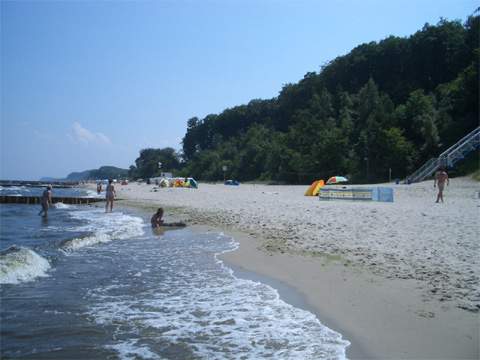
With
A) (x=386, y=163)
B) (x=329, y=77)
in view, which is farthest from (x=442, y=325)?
(x=329, y=77)

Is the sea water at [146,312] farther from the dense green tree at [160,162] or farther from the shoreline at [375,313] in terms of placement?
the dense green tree at [160,162]

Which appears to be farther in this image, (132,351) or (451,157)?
(451,157)

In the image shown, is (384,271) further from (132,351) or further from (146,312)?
(132,351)

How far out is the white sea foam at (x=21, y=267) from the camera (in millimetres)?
8742

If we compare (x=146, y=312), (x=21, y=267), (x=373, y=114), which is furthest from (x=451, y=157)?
(x=21, y=267)

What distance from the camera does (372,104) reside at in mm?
54906

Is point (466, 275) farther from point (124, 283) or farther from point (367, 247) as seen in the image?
point (124, 283)

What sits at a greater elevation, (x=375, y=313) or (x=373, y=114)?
(x=373, y=114)

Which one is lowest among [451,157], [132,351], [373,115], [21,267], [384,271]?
[132,351]

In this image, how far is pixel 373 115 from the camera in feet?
157

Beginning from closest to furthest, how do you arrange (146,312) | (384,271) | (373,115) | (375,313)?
1. (375,313)
2. (146,312)
3. (384,271)
4. (373,115)

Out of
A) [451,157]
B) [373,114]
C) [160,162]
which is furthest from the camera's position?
[160,162]

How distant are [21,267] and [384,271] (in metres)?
8.17

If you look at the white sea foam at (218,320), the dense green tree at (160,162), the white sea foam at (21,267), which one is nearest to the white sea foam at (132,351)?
the white sea foam at (218,320)
